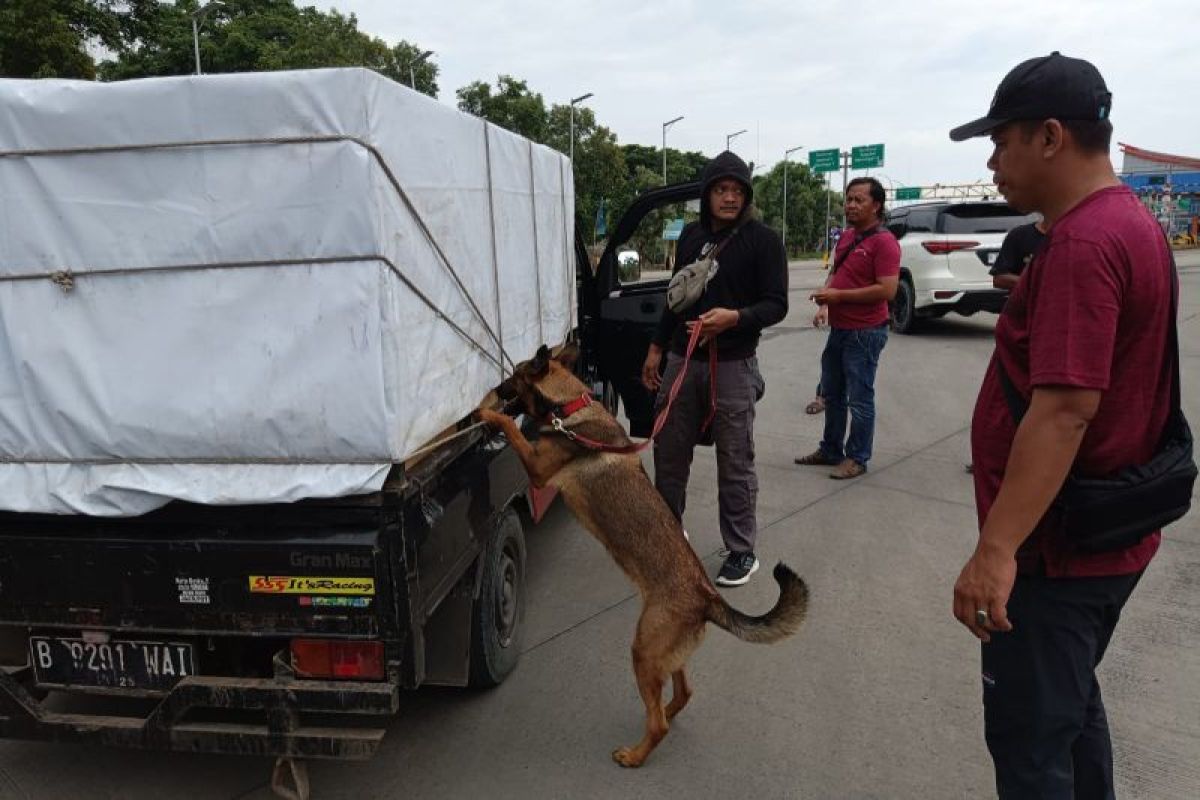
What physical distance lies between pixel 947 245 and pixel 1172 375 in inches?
391

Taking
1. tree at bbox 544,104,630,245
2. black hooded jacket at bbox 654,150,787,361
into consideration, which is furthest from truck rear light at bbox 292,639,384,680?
tree at bbox 544,104,630,245

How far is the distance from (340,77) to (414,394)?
0.84 m

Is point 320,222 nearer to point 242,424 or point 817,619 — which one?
point 242,424

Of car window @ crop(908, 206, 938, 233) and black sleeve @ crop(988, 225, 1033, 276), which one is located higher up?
car window @ crop(908, 206, 938, 233)

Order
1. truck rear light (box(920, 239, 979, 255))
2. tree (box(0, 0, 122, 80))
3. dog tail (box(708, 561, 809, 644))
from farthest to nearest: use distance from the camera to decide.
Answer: tree (box(0, 0, 122, 80))
truck rear light (box(920, 239, 979, 255))
dog tail (box(708, 561, 809, 644))

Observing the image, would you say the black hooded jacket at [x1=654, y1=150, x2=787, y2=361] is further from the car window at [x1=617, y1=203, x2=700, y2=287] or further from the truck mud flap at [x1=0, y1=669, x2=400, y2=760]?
the truck mud flap at [x1=0, y1=669, x2=400, y2=760]

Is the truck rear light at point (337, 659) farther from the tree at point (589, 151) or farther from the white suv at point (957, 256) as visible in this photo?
the tree at point (589, 151)

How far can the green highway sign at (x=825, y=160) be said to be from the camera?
1833 inches

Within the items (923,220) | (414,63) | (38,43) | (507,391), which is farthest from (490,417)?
(414,63)

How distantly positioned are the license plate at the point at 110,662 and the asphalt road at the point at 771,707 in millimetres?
550

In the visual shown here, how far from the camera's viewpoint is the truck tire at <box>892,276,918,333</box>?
1139cm

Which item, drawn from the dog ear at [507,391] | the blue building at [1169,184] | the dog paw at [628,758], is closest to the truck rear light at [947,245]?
the dog ear at [507,391]

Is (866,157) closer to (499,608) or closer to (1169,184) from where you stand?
(1169,184)

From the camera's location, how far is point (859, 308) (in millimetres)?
5480
